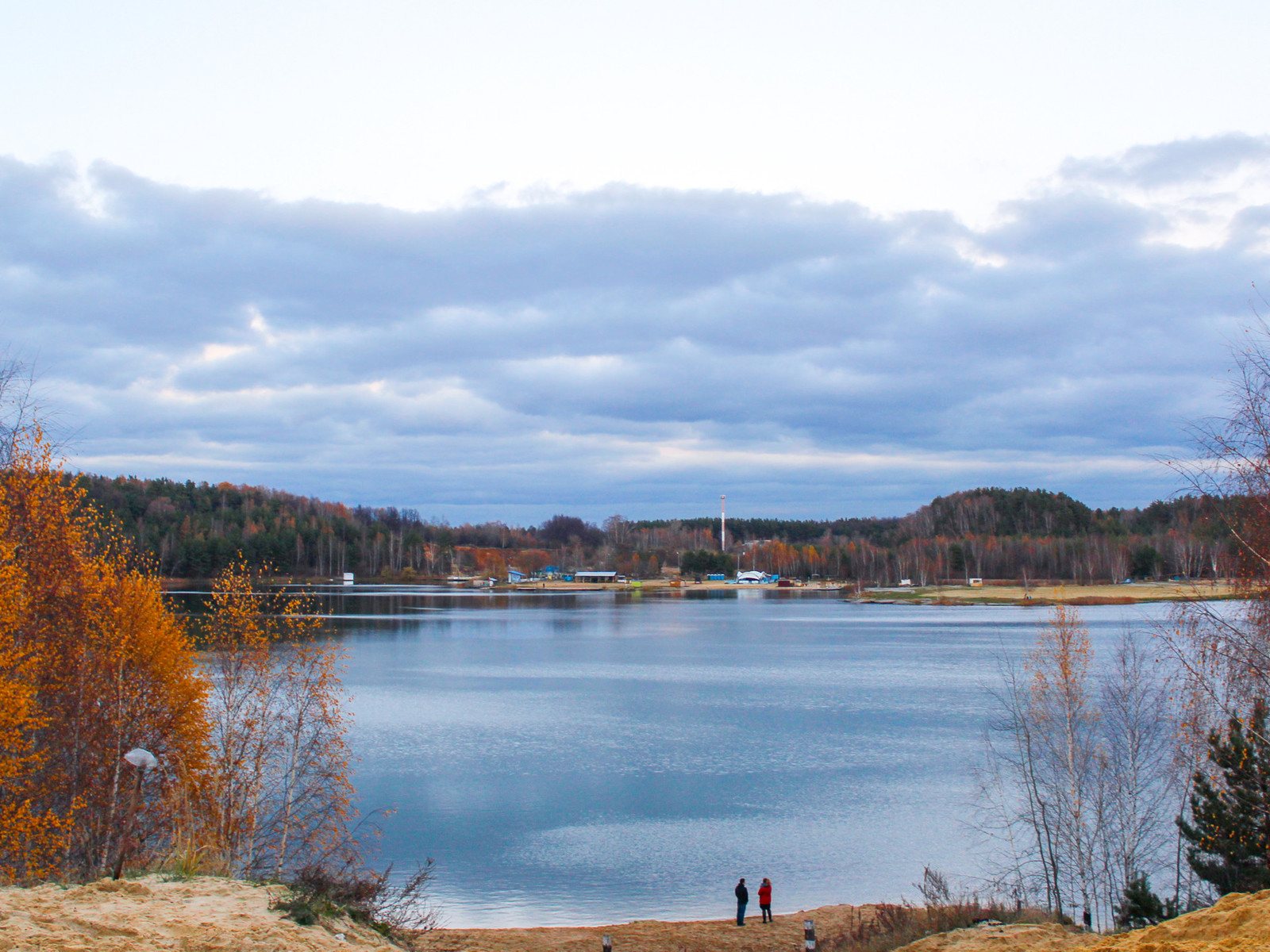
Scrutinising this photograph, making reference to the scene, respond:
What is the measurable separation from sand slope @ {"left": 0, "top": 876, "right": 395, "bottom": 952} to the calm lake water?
8.09 m

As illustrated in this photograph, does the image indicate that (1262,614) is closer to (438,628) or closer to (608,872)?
(608,872)

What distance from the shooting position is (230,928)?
975 centimetres

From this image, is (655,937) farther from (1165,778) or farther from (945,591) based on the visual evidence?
(945,591)

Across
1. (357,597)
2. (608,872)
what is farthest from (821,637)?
(357,597)

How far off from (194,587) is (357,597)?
101ft

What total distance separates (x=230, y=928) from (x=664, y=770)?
834 inches

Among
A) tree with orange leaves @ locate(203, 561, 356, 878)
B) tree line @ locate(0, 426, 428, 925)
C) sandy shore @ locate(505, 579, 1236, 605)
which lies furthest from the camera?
sandy shore @ locate(505, 579, 1236, 605)

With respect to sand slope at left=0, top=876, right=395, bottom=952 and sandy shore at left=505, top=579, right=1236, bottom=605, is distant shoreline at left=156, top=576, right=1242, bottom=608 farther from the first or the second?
sand slope at left=0, top=876, right=395, bottom=952

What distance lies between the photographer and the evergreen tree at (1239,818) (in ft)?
45.2

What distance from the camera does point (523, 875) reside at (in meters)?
20.5

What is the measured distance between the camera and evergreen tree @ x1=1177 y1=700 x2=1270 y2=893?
1379 cm

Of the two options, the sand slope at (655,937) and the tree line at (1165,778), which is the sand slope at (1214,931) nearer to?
the tree line at (1165,778)

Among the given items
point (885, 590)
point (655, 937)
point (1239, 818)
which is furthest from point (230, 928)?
point (885, 590)

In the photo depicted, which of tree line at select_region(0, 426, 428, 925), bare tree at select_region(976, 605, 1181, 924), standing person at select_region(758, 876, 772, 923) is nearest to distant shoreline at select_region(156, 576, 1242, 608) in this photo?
bare tree at select_region(976, 605, 1181, 924)
